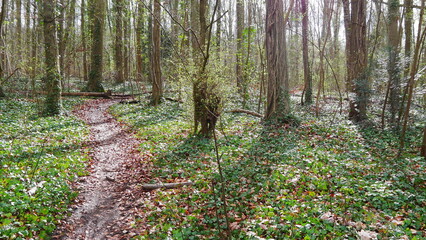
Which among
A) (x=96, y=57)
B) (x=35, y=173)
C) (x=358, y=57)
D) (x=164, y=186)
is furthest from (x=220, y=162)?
(x=96, y=57)

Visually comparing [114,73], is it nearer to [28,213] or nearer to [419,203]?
[28,213]

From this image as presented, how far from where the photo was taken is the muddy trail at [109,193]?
4355 millimetres

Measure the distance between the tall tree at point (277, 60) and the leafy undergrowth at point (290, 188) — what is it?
6.72 feet

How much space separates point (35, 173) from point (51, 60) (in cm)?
736

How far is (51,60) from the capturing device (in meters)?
11.1

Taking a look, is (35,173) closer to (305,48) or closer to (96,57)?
(305,48)

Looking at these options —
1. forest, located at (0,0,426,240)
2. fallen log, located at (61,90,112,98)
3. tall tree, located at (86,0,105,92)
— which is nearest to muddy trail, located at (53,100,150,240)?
forest, located at (0,0,426,240)

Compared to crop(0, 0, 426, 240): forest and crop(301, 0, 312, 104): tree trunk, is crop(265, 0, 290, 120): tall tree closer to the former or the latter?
crop(0, 0, 426, 240): forest

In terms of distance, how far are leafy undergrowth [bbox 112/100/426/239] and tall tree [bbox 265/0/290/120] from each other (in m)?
2.05

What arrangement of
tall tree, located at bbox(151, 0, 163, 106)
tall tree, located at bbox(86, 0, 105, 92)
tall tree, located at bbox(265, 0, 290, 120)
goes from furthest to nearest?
tall tree, located at bbox(86, 0, 105, 92) → tall tree, located at bbox(151, 0, 163, 106) → tall tree, located at bbox(265, 0, 290, 120)

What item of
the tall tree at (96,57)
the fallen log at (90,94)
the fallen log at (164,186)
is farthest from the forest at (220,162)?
the tall tree at (96,57)

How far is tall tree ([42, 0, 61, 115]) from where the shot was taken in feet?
35.5

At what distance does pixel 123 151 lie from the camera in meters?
8.41

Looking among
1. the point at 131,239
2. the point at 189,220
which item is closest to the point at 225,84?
the point at 189,220
